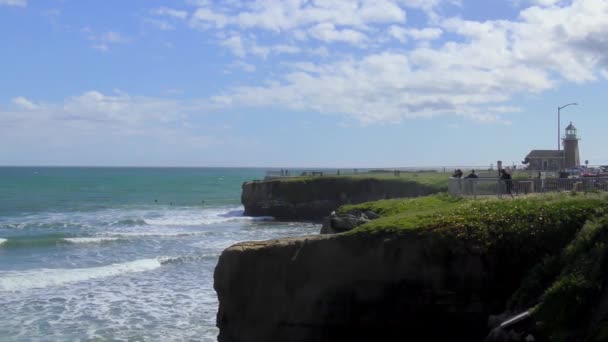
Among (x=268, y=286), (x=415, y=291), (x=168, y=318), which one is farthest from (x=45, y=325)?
(x=415, y=291)

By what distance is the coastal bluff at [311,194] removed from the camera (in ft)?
202

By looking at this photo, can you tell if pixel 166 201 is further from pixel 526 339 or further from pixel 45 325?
pixel 526 339

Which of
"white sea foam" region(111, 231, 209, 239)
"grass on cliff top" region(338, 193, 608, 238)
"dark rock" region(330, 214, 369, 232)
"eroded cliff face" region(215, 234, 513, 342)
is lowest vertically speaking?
"white sea foam" region(111, 231, 209, 239)

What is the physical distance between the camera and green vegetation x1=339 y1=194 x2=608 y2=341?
11180 mm

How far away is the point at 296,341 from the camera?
14.5m

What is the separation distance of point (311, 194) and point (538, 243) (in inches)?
1935

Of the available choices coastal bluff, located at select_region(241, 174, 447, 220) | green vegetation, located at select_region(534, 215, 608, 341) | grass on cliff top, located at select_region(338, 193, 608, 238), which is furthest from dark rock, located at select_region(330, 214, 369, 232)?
coastal bluff, located at select_region(241, 174, 447, 220)

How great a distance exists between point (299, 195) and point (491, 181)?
42.0m

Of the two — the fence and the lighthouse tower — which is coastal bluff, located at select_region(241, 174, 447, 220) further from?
the fence

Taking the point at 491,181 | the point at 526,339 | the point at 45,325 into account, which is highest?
the point at 491,181

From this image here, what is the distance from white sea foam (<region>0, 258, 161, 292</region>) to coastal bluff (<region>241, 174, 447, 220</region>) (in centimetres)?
3136

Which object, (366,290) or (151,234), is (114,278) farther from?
(151,234)

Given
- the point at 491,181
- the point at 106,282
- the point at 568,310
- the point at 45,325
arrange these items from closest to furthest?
1. the point at 568,310
2. the point at 45,325
3. the point at 491,181
4. the point at 106,282

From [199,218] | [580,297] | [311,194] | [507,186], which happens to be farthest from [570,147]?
[580,297]
